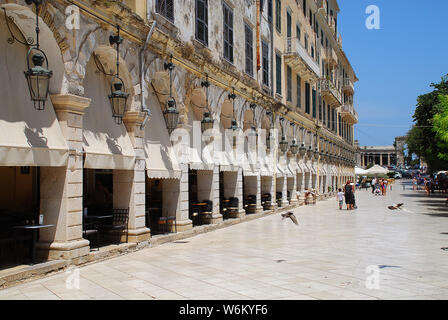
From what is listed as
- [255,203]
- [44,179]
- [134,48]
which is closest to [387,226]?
[255,203]

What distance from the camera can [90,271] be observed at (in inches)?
326

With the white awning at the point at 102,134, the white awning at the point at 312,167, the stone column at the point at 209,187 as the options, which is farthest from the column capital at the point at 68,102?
the white awning at the point at 312,167

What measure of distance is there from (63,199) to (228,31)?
1082cm

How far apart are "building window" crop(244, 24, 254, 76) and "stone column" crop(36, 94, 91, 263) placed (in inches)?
463

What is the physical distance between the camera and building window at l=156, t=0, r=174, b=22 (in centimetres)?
1232

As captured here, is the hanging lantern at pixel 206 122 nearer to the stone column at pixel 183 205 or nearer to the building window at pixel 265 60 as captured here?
the stone column at pixel 183 205

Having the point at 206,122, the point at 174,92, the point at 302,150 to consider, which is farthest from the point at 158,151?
the point at 302,150

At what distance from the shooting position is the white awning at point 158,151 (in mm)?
11797

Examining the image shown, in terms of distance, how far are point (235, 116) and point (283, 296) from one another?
12162 millimetres

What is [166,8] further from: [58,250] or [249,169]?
[249,169]

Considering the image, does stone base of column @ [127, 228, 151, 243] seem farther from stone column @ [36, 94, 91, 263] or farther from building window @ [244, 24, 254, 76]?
building window @ [244, 24, 254, 76]

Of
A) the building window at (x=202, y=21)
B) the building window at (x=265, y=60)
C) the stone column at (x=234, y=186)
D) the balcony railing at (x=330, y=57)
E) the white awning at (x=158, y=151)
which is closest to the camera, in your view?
the white awning at (x=158, y=151)

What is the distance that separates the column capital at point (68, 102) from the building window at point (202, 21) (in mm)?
6778
